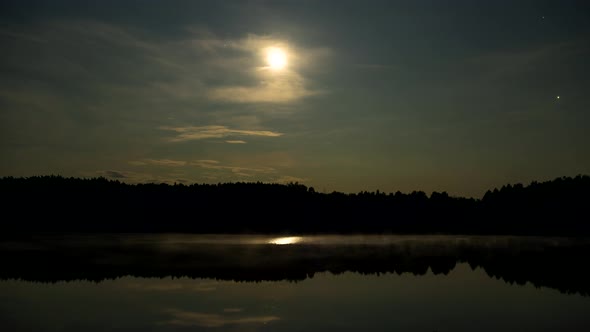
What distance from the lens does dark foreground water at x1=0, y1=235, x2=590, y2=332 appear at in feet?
87.3

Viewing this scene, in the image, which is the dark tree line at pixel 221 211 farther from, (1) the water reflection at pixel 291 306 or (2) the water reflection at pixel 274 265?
(1) the water reflection at pixel 291 306

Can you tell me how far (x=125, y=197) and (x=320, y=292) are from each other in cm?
15454

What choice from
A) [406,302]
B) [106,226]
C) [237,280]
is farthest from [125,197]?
[406,302]

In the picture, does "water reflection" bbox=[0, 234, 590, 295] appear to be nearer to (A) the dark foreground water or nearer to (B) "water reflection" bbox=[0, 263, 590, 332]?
(A) the dark foreground water

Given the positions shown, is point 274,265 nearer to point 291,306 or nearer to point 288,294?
point 288,294

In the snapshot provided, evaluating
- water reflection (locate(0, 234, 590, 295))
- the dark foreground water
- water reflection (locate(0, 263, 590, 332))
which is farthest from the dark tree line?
water reflection (locate(0, 263, 590, 332))

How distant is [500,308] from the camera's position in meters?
32.2

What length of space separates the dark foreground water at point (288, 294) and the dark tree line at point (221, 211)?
10615cm

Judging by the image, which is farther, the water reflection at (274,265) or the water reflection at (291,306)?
the water reflection at (274,265)

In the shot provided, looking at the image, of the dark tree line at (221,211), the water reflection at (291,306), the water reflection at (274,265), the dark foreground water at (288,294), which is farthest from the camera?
the dark tree line at (221,211)

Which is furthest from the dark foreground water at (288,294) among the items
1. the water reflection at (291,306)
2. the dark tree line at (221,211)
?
the dark tree line at (221,211)

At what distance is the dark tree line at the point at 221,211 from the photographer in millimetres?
164750

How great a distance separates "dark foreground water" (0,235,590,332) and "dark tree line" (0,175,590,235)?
10615 centimetres

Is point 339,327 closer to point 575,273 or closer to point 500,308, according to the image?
point 500,308
